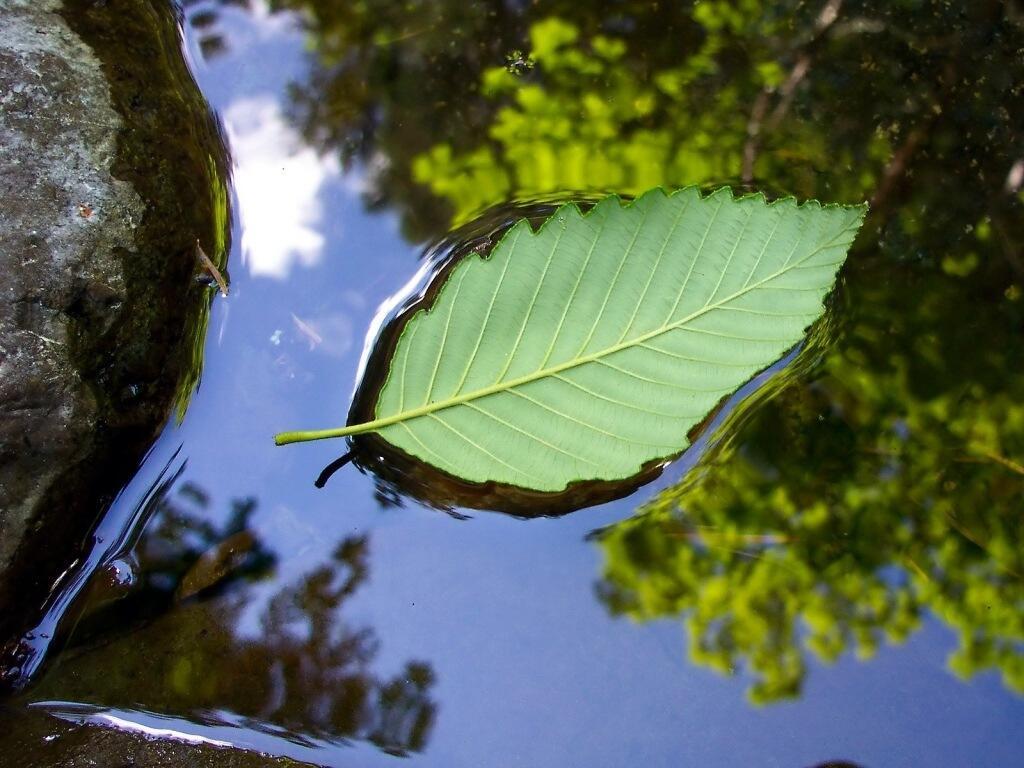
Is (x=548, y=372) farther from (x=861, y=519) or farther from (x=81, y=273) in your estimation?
(x=81, y=273)

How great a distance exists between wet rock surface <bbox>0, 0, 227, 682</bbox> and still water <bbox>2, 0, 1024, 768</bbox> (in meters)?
0.08

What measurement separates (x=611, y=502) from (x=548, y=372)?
336 millimetres

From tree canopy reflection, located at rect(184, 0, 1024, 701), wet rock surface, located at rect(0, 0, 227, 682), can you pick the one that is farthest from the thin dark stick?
tree canopy reflection, located at rect(184, 0, 1024, 701)

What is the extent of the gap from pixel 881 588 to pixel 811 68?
1099 mm

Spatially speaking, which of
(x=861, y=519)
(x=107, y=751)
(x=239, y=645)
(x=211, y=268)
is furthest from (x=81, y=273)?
(x=861, y=519)

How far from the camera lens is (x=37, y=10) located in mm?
1732

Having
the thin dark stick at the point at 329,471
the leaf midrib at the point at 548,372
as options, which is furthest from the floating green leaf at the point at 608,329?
the thin dark stick at the point at 329,471

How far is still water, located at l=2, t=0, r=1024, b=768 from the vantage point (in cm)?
163

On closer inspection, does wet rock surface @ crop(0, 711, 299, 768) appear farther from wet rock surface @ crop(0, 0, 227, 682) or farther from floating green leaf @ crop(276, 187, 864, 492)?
floating green leaf @ crop(276, 187, 864, 492)

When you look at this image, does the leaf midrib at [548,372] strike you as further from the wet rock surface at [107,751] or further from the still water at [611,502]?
the wet rock surface at [107,751]

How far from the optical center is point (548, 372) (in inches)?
59.4

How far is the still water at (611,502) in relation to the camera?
1631mm

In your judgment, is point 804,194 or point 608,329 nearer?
point 608,329

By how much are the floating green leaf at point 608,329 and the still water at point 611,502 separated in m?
0.23
